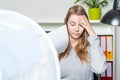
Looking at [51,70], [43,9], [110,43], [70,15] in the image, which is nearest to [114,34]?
[110,43]

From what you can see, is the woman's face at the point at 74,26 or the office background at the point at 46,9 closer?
the woman's face at the point at 74,26

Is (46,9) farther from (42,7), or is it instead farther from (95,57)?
(95,57)

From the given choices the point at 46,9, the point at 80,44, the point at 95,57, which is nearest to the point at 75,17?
the point at 80,44

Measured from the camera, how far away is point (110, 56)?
2504mm

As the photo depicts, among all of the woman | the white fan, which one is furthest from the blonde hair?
the white fan

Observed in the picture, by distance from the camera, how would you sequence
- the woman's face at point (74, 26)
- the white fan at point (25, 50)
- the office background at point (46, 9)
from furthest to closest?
the office background at point (46, 9) < the woman's face at point (74, 26) < the white fan at point (25, 50)

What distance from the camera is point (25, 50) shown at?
0.58m

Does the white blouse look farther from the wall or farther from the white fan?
the wall

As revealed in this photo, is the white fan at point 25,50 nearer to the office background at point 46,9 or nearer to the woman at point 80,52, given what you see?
the woman at point 80,52

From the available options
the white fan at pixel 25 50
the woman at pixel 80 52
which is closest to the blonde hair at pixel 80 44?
the woman at pixel 80 52

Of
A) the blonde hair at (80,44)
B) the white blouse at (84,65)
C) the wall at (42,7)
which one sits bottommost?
the white blouse at (84,65)

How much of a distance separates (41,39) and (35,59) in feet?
0.17

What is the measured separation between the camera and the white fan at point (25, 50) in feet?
1.82

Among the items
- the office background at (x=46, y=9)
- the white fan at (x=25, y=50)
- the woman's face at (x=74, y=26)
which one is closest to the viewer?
the white fan at (x=25, y=50)
